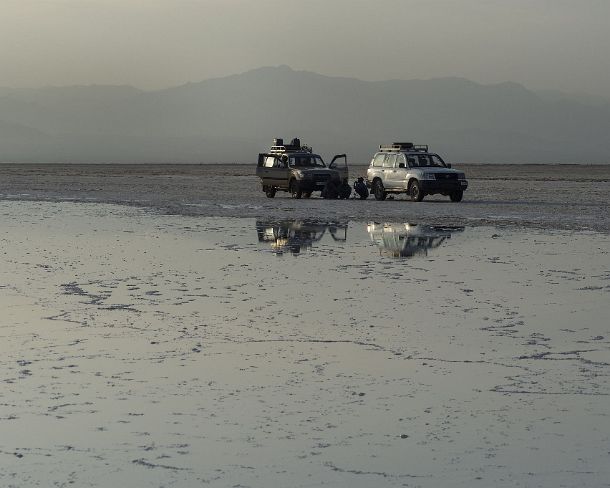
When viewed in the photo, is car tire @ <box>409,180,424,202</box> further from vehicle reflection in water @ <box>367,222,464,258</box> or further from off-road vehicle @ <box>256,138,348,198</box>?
vehicle reflection in water @ <box>367,222,464,258</box>

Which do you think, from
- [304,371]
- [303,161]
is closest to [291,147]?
[303,161]

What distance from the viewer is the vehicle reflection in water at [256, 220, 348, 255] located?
2208cm

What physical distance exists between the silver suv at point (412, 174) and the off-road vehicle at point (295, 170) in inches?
76.6

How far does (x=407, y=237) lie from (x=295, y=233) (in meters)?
2.68

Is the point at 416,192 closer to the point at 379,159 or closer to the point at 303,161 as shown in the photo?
the point at 379,159

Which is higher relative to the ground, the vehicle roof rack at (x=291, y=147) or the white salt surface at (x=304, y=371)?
the vehicle roof rack at (x=291, y=147)

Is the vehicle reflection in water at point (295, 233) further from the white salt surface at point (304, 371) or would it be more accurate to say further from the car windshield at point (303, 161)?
the car windshield at point (303, 161)

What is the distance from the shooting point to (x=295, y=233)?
2570 cm

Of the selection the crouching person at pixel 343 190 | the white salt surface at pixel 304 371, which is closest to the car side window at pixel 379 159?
the crouching person at pixel 343 190

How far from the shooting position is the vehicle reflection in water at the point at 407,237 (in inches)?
824

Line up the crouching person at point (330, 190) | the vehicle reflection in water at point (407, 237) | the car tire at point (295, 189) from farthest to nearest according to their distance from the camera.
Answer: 1. the crouching person at point (330, 190)
2. the car tire at point (295, 189)
3. the vehicle reflection in water at point (407, 237)

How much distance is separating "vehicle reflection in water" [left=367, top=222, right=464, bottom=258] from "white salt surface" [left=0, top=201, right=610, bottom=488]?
1.59 m

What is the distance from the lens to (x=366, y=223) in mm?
29594

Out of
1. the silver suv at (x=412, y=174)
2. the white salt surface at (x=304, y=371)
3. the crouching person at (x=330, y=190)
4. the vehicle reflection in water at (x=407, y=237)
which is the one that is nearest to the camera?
the white salt surface at (x=304, y=371)
